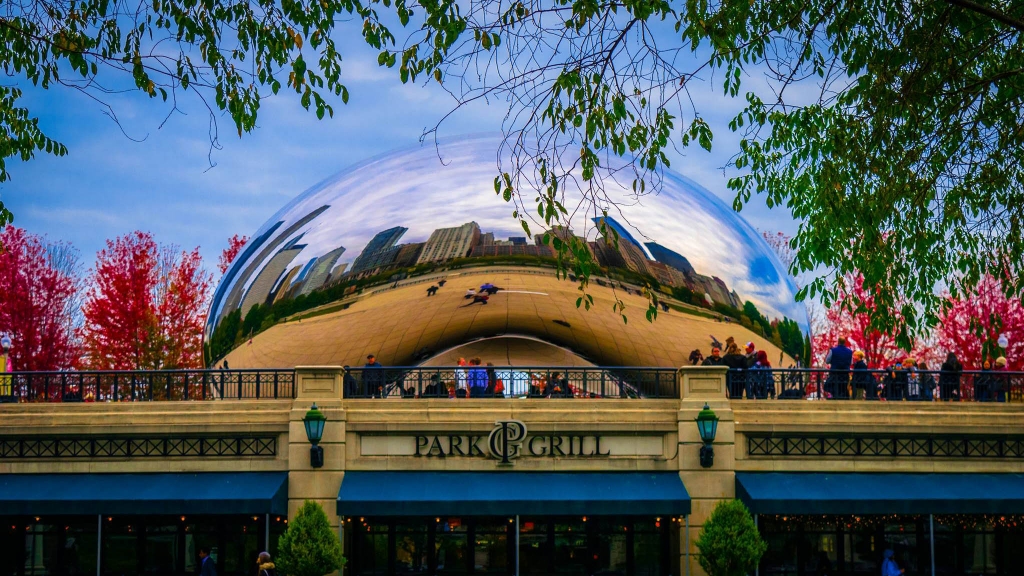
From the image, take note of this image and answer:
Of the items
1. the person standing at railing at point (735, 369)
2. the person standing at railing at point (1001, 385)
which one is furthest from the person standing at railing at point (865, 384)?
the person standing at railing at point (1001, 385)

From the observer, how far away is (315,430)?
19.8 metres

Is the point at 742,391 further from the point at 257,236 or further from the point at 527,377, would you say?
the point at 257,236

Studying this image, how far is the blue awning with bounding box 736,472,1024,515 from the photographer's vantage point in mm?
19672

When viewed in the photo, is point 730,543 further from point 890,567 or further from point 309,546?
point 309,546

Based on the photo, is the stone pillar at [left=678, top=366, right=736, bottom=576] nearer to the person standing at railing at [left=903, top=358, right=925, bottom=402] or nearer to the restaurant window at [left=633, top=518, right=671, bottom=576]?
the restaurant window at [left=633, top=518, right=671, bottom=576]

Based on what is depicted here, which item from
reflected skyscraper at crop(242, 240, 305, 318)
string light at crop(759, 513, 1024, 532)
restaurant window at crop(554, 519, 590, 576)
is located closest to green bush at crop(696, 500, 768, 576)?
string light at crop(759, 513, 1024, 532)

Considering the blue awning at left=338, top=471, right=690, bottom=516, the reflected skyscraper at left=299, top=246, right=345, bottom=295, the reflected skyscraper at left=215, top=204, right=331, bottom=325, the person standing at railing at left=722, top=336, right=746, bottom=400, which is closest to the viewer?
the blue awning at left=338, top=471, right=690, bottom=516

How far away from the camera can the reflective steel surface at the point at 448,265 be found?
23.8 metres

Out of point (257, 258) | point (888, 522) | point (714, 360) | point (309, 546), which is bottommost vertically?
point (309, 546)

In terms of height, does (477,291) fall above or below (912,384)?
above

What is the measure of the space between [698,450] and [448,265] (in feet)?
22.0

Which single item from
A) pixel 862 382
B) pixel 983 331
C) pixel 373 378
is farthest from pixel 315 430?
pixel 983 331

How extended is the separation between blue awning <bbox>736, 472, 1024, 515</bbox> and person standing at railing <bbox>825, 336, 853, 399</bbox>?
1.87 metres

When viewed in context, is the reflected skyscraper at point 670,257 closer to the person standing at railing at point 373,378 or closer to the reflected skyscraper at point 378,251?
the reflected skyscraper at point 378,251
